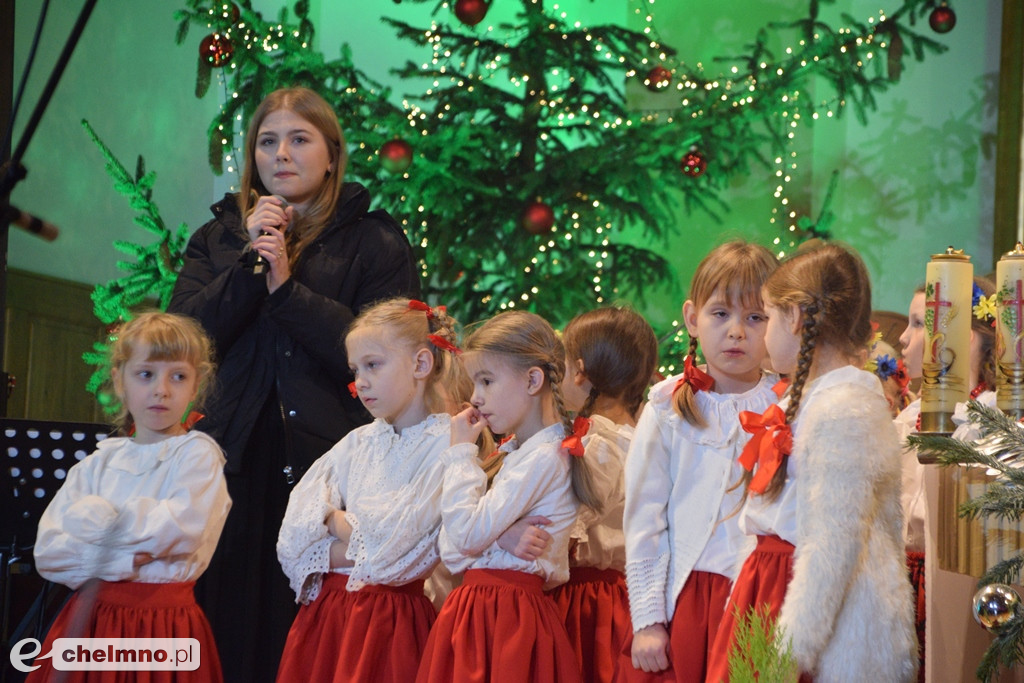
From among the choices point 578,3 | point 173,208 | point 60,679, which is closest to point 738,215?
point 578,3

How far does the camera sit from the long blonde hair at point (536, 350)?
2.83 metres

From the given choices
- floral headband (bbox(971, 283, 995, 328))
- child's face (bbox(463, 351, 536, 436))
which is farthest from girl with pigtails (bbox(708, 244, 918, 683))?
child's face (bbox(463, 351, 536, 436))

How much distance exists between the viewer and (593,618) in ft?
10.1

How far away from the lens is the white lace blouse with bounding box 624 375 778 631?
8.47ft

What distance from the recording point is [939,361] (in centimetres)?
258

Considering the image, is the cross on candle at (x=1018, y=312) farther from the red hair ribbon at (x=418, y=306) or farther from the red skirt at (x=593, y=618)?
the red hair ribbon at (x=418, y=306)

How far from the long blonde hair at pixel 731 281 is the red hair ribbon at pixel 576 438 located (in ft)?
0.83

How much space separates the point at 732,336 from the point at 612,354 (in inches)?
26.6

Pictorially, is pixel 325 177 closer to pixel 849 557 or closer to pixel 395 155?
Answer: pixel 849 557

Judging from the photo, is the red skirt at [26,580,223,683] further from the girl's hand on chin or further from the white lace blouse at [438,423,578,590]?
the girl's hand on chin

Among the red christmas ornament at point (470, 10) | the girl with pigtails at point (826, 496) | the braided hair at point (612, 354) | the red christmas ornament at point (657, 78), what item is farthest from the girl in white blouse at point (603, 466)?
the red christmas ornament at point (657, 78)

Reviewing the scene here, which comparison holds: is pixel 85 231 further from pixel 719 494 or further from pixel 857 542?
pixel 857 542

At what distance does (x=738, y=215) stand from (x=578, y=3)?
5.52ft

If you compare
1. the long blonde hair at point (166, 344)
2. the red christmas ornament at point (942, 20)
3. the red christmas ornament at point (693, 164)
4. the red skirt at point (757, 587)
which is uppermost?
the red christmas ornament at point (942, 20)
